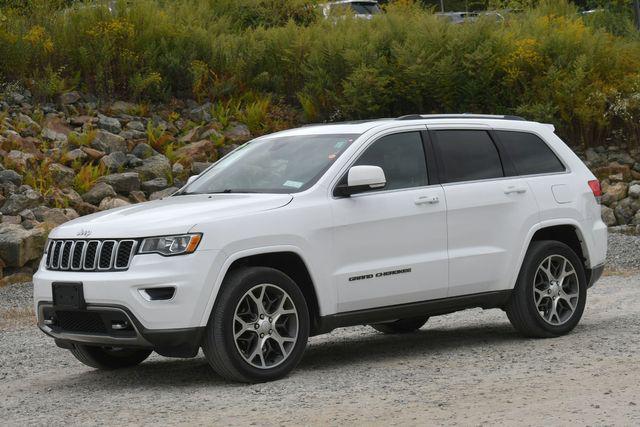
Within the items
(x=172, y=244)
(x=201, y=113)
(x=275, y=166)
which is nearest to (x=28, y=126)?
(x=201, y=113)

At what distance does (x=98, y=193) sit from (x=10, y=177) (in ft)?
4.02

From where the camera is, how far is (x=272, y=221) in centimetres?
800

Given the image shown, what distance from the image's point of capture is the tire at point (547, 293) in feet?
31.0

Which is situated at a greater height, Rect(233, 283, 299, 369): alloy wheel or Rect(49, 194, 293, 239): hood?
Rect(49, 194, 293, 239): hood

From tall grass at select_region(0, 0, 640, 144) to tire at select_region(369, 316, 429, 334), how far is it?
9.08m

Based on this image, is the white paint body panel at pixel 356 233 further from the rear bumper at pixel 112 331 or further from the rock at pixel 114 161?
the rock at pixel 114 161

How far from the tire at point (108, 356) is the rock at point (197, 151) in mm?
9197

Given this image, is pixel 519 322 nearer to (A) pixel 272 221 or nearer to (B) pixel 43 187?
(A) pixel 272 221

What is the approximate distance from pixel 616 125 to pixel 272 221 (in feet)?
45.9

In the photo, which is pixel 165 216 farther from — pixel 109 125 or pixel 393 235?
pixel 109 125

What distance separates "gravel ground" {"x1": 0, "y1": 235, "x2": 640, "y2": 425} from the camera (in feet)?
22.2

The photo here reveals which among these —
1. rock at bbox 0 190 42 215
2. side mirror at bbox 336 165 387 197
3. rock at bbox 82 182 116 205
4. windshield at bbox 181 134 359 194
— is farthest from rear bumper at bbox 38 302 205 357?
rock at bbox 82 182 116 205

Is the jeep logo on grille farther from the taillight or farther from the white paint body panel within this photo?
the taillight

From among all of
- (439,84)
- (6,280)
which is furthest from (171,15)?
(6,280)
